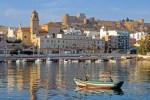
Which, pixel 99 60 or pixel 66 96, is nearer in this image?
pixel 66 96

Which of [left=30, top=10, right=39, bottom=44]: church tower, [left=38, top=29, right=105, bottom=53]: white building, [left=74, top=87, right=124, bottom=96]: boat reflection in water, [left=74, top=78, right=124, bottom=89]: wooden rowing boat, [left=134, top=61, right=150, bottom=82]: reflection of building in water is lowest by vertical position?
[left=74, top=87, right=124, bottom=96]: boat reflection in water

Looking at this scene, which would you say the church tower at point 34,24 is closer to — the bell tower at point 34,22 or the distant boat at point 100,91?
the bell tower at point 34,22

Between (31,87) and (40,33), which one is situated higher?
(40,33)

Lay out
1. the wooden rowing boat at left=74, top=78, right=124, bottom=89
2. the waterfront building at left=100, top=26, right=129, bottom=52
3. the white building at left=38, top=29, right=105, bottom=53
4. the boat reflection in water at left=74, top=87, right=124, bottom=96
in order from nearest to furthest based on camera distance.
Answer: the boat reflection in water at left=74, top=87, right=124, bottom=96 < the wooden rowing boat at left=74, top=78, right=124, bottom=89 < the white building at left=38, top=29, right=105, bottom=53 < the waterfront building at left=100, top=26, right=129, bottom=52

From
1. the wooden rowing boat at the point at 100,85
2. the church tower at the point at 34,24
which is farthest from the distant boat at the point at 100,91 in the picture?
the church tower at the point at 34,24

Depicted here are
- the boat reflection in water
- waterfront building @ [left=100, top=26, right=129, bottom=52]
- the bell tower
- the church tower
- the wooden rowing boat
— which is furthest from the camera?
waterfront building @ [left=100, top=26, right=129, bottom=52]

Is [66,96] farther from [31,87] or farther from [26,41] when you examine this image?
[26,41]

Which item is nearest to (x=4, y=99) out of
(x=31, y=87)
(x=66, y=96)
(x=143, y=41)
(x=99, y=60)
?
(x=66, y=96)

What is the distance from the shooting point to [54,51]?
435 feet

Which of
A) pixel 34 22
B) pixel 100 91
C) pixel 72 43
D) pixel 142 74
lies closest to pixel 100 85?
pixel 100 91

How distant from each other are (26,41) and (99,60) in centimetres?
3854

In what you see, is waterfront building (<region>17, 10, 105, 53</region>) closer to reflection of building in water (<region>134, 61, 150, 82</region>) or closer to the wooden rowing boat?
reflection of building in water (<region>134, 61, 150, 82</region>)

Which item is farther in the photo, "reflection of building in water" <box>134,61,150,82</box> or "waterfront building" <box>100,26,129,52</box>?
"waterfront building" <box>100,26,129,52</box>

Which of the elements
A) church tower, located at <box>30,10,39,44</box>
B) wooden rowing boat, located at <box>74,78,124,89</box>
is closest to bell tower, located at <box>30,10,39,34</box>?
church tower, located at <box>30,10,39,44</box>
